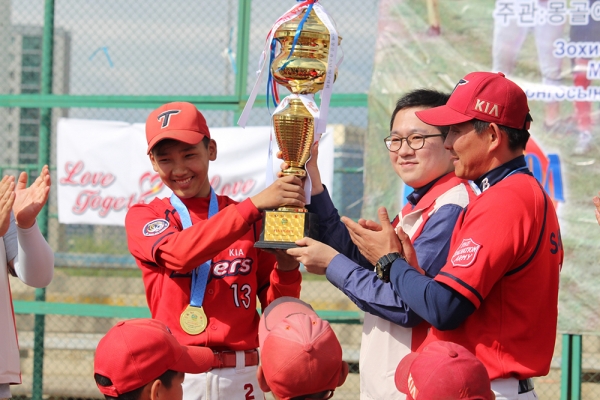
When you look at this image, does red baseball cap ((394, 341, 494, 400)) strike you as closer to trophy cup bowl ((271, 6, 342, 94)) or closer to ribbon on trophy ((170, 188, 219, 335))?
ribbon on trophy ((170, 188, 219, 335))

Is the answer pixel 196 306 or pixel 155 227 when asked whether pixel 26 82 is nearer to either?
pixel 155 227

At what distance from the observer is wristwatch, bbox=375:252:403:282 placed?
2.79 metres

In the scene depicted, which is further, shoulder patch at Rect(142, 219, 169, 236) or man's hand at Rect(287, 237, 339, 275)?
shoulder patch at Rect(142, 219, 169, 236)

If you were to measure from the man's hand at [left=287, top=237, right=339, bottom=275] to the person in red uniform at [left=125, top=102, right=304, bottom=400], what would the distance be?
199 mm

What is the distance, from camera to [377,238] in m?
2.87

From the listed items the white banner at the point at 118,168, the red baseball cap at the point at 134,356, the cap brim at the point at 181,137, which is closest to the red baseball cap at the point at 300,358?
the red baseball cap at the point at 134,356

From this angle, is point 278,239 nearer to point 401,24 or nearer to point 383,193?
point 383,193

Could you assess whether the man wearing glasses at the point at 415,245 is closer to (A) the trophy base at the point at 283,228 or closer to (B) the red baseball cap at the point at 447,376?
(A) the trophy base at the point at 283,228

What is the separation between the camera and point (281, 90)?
641cm

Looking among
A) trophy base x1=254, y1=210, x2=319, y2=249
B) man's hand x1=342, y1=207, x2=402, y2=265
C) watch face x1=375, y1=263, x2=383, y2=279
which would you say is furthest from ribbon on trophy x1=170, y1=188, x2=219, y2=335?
watch face x1=375, y1=263, x2=383, y2=279

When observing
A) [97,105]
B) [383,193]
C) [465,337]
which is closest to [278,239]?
[465,337]

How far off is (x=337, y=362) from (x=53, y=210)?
4.86m

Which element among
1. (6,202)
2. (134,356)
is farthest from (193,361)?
(6,202)

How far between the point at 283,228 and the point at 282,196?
13 centimetres
